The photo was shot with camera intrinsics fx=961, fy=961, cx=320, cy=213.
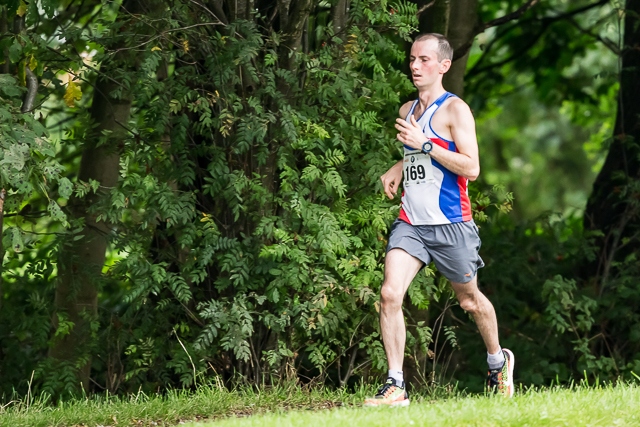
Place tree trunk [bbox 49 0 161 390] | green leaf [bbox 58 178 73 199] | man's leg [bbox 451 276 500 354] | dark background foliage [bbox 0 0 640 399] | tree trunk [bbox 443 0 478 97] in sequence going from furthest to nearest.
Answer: tree trunk [bbox 443 0 478 97], tree trunk [bbox 49 0 161 390], dark background foliage [bbox 0 0 640 399], green leaf [bbox 58 178 73 199], man's leg [bbox 451 276 500 354]

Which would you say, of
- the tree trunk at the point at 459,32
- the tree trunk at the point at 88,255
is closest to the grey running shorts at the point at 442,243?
the tree trunk at the point at 88,255

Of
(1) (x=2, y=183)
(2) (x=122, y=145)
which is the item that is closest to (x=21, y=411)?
(1) (x=2, y=183)

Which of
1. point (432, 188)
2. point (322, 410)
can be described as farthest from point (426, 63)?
point (322, 410)

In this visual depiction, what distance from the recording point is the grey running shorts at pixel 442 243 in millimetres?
5980

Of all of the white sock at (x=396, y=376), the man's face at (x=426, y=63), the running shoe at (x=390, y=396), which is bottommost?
the running shoe at (x=390, y=396)

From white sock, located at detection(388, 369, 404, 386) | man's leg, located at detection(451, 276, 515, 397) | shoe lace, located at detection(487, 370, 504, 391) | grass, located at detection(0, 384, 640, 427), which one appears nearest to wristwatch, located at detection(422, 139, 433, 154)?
man's leg, located at detection(451, 276, 515, 397)

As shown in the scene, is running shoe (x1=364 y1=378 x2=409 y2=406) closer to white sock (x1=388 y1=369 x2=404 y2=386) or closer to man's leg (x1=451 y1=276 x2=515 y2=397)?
white sock (x1=388 y1=369 x2=404 y2=386)

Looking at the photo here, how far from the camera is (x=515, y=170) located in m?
26.6

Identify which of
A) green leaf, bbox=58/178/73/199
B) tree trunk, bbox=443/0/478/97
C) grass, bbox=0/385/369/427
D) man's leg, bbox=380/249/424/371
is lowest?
grass, bbox=0/385/369/427

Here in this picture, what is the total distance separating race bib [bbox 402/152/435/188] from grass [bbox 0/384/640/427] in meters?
1.36

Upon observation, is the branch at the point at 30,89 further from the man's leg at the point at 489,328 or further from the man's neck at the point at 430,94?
the man's leg at the point at 489,328

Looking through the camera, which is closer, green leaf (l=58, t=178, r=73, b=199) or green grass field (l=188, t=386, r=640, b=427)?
green grass field (l=188, t=386, r=640, b=427)

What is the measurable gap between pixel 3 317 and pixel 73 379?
1.54 metres

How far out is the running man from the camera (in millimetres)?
5754
